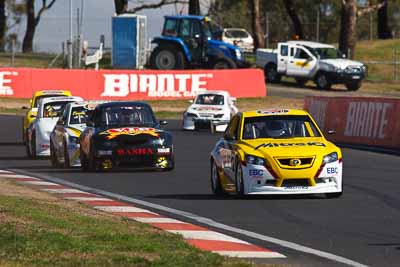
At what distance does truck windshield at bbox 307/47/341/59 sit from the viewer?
53.8 m

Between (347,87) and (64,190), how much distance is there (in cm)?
3567

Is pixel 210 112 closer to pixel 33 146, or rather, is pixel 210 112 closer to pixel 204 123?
pixel 204 123

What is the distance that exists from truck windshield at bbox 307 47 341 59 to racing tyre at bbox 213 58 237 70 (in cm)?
432

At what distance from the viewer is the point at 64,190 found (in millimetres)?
19281

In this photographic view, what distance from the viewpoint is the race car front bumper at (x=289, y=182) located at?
17.0m

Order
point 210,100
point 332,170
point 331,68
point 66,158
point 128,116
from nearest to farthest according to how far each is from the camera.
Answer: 1. point 332,170
2. point 128,116
3. point 66,158
4. point 210,100
5. point 331,68

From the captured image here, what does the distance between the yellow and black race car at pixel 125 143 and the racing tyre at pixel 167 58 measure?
2918 cm

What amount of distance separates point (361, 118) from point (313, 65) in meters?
23.9

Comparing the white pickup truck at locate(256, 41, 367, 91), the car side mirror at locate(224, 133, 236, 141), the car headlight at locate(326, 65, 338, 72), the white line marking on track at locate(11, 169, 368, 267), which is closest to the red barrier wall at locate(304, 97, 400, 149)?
the white line marking on track at locate(11, 169, 368, 267)

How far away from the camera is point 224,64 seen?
5216 cm

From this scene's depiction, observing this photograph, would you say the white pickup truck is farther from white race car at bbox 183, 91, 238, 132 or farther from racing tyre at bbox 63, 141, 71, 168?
racing tyre at bbox 63, 141, 71, 168

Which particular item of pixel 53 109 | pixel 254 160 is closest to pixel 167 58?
pixel 53 109

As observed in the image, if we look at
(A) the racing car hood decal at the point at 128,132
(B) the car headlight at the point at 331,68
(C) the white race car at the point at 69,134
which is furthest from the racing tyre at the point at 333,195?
(B) the car headlight at the point at 331,68

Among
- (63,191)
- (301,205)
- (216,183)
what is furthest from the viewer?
(63,191)
